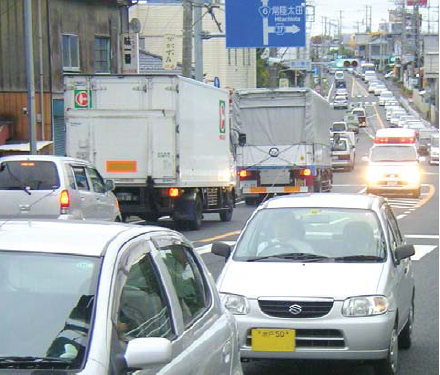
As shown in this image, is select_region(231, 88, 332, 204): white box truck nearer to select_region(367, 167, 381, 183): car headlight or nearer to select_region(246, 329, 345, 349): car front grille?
select_region(367, 167, 381, 183): car headlight

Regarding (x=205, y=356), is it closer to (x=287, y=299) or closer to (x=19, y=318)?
(x=19, y=318)

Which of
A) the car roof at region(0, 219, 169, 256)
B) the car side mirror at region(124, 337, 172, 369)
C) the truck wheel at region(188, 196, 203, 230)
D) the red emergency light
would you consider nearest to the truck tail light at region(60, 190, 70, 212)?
the truck wheel at region(188, 196, 203, 230)

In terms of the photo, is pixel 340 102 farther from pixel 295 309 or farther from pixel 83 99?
pixel 295 309

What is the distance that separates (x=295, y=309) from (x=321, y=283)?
37 cm

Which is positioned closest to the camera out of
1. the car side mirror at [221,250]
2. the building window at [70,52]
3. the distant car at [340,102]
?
the car side mirror at [221,250]

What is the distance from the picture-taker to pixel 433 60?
117438 millimetres

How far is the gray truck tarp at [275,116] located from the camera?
1224 inches

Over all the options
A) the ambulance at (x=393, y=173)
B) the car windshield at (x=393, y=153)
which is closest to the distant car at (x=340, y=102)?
the car windshield at (x=393, y=153)

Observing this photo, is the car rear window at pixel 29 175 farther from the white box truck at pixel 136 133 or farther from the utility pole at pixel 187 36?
the utility pole at pixel 187 36

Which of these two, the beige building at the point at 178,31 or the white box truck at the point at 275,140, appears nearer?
the white box truck at the point at 275,140

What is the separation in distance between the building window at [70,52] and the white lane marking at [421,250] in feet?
67.4

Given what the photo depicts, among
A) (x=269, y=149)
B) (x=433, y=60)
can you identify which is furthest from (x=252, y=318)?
(x=433, y=60)

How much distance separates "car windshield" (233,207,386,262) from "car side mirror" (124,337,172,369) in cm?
494

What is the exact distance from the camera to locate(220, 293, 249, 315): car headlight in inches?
320
